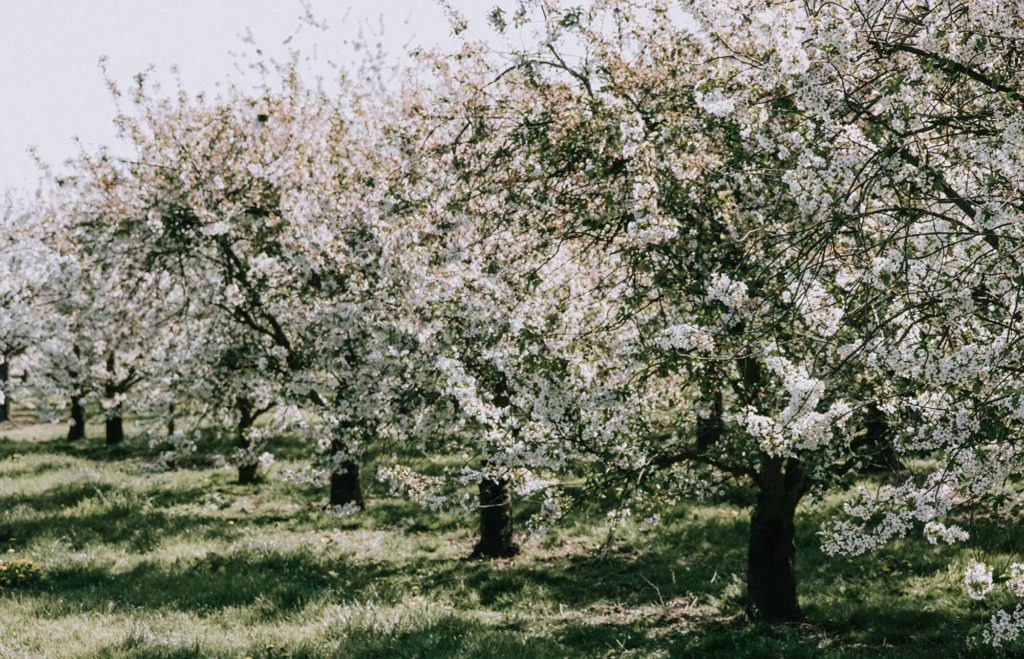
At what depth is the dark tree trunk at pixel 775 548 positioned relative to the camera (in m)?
8.02

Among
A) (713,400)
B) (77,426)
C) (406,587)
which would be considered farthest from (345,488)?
(77,426)

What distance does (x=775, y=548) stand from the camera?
8219 mm

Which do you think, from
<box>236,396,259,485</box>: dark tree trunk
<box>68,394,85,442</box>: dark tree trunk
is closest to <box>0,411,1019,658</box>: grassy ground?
<box>236,396,259,485</box>: dark tree trunk

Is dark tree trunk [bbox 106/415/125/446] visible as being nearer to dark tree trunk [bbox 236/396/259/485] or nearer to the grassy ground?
the grassy ground

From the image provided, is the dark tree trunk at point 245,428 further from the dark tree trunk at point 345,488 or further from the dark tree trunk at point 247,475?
the dark tree trunk at point 345,488

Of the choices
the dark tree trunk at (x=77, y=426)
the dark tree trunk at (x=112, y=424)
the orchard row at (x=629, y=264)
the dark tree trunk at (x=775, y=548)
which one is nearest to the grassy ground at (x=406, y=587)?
the dark tree trunk at (x=775, y=548)

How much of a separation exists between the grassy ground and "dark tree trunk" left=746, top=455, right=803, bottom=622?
1.06 feet

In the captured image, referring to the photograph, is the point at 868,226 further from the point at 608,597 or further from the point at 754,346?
the point at 608,597

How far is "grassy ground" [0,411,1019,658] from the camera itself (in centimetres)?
735

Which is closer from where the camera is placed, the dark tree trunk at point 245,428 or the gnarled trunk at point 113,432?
the dark tree trunk at point 245,428

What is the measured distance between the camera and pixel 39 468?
1638 centimetres

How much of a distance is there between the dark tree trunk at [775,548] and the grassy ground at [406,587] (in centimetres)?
32

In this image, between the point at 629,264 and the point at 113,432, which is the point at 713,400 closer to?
the point at 629,264

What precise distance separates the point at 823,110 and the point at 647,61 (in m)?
4.02
